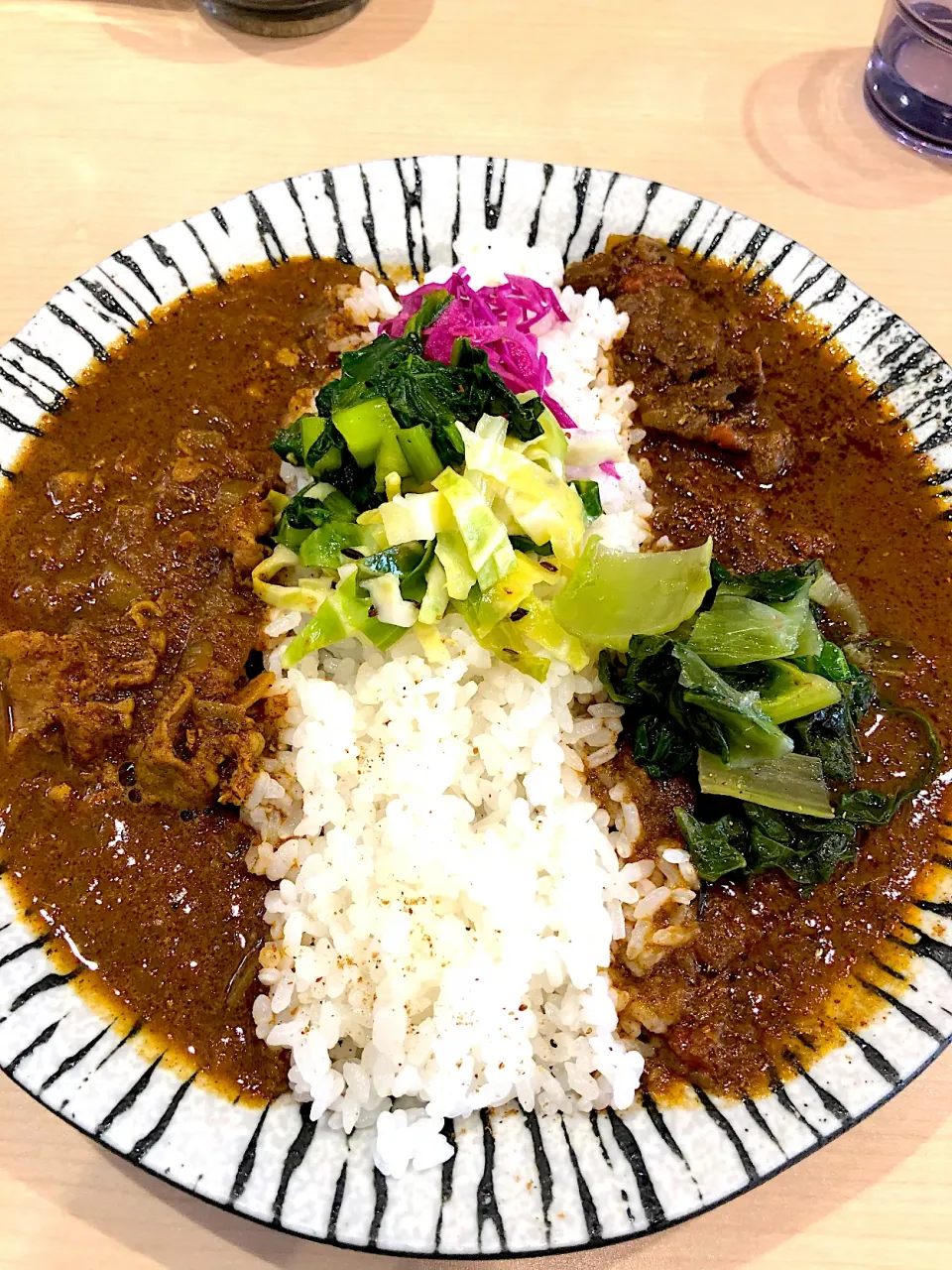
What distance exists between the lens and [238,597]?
8.71ft

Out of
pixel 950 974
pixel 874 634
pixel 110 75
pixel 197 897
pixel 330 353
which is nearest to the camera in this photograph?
pixel 950 974

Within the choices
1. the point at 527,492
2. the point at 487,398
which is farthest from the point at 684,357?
the point at 527,492

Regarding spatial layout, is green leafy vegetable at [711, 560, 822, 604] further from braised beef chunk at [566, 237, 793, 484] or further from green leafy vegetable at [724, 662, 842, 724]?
braised beef chunk at [566, 237, 793, 484]

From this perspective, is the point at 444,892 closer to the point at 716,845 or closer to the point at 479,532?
the point at 716,845

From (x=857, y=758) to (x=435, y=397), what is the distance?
1570 mm

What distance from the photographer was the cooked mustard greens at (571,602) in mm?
2340

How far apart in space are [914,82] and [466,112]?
1.92 m

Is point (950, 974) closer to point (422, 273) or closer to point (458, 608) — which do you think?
point (458, 608)

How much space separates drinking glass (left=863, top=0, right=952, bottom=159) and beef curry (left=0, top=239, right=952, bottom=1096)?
1.51 metres

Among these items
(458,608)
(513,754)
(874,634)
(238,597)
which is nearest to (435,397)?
(458,608)

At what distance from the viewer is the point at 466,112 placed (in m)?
3.91

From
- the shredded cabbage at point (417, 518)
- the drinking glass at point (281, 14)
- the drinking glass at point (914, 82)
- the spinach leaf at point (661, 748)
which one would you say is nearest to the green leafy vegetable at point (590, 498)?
the shredded cabbage at point (417, 518)

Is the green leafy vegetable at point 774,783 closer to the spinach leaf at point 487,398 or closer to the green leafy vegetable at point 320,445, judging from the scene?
the spinach leaf at point 487,398

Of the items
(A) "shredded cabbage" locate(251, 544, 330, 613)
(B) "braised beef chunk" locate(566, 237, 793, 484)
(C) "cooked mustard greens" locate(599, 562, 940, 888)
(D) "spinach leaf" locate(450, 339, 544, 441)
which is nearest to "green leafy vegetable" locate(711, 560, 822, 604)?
(C) "cooked mustard greens" locate(599, 562, 940, 888)
